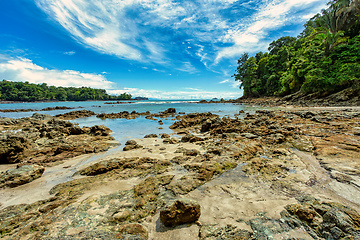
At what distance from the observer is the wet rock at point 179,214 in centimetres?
267

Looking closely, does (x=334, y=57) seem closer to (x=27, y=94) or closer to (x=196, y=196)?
(x=196, y=196)

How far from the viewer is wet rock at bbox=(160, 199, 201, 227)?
8.75 feet

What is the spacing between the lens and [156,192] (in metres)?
3.69

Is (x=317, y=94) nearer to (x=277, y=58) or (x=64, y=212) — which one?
(x=277, y=58)

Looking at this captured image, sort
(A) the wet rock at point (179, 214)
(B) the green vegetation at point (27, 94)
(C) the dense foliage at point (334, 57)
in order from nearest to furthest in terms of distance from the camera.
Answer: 1. (A) the wet rock at point (179, 214)
2. (C) the dense foliage at point (334, 57)
3. (B) the green vegetation at point (27, 94)

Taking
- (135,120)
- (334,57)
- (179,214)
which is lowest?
(135,120)

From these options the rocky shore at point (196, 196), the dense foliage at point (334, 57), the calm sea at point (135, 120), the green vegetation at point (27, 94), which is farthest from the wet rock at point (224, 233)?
the green vegetation at point (27, 94)

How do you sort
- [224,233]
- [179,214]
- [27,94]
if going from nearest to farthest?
[224,233] < [179,214] < [27,94]

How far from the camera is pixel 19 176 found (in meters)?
4.58

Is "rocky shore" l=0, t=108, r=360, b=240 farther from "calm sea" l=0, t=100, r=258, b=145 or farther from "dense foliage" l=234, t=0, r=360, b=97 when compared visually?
"dense foliage" l=234, t=0, r=360, b=97

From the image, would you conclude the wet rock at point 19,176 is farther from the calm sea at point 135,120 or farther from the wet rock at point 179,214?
the wet rock at point 179,214

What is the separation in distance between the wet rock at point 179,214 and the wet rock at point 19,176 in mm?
5203

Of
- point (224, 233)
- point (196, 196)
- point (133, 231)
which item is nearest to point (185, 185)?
point (196, 196)

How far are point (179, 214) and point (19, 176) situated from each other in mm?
5652
